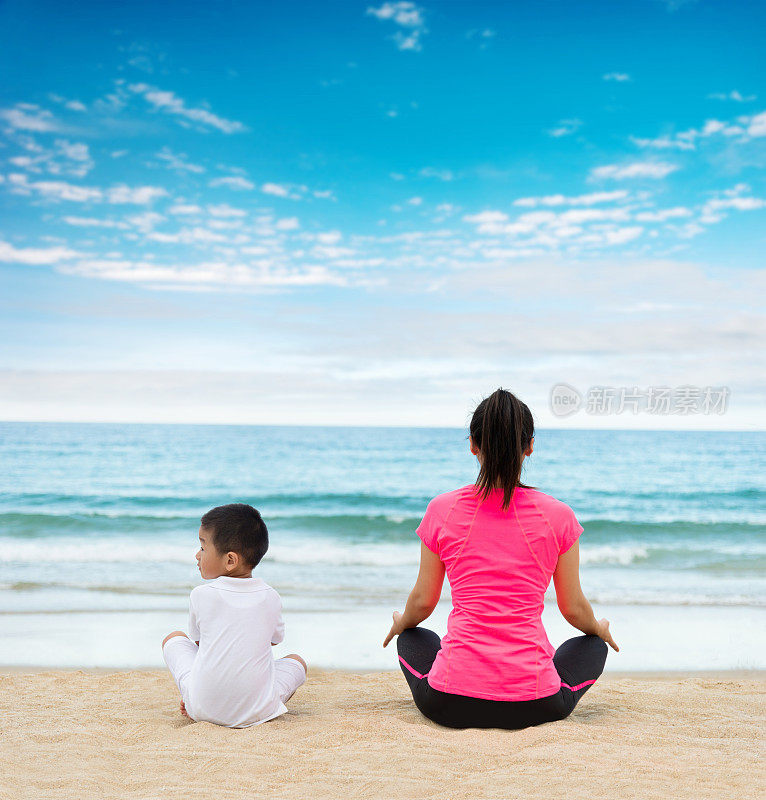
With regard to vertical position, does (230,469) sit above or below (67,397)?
below

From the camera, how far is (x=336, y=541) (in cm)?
1103

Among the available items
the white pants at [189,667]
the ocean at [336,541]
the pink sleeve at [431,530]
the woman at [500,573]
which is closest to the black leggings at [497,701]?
the woman at [500,573]

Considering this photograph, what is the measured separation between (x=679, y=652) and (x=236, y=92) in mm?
11544

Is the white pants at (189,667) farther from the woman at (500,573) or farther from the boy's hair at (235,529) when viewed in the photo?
the woman at (500,573)

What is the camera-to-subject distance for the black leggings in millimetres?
2613

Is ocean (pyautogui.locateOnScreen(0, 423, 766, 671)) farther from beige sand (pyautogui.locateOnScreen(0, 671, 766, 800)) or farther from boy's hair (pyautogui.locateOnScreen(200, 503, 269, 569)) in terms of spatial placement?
boy's hair (pyautogui.locateOnScreen(200, 503, 269, 569))

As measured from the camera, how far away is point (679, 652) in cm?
477

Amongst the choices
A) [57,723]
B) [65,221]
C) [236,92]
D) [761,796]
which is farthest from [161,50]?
[761,796]

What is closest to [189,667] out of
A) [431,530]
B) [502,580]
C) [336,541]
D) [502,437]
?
[431,530]

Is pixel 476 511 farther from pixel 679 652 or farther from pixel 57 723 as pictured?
pixel 679 652

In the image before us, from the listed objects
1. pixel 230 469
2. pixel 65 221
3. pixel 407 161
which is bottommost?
pixel 230 469

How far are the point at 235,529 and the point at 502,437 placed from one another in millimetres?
1241

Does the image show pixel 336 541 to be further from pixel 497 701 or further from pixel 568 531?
pixel 568 531

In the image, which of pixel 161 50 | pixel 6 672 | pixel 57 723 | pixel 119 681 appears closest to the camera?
pixel 57 723
